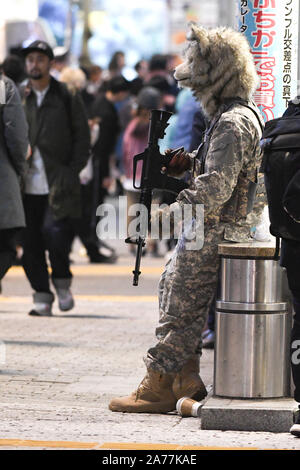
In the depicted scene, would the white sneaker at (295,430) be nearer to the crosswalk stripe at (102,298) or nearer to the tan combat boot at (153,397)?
the tan combat boot at (153,397)

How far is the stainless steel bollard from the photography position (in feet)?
22.1

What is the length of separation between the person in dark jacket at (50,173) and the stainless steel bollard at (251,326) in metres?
4.09

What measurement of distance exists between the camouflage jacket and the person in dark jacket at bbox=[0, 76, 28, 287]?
2.35m

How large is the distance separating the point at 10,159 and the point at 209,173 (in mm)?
2847

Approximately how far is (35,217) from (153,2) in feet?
194

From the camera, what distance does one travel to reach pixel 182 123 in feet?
37.1

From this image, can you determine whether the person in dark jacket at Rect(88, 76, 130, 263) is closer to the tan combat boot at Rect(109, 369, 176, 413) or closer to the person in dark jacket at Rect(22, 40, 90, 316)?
the person in dark jacket at Rect(22, 40, 90, 316)

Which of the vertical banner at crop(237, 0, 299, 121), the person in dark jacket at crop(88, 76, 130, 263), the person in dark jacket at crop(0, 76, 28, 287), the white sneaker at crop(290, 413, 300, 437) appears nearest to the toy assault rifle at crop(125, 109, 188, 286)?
the vertical banner at crop(237, 0, 299, 121)

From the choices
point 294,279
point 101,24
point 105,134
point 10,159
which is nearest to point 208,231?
point 294,279

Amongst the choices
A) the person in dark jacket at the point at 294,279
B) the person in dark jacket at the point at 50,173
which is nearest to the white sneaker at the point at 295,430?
the person in dark jacket at the point at 294,279

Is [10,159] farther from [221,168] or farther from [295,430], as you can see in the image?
[295,430]

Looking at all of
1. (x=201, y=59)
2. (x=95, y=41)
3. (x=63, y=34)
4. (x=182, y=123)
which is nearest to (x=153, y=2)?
(x=95, y=41)

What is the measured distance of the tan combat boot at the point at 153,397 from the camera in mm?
7090
